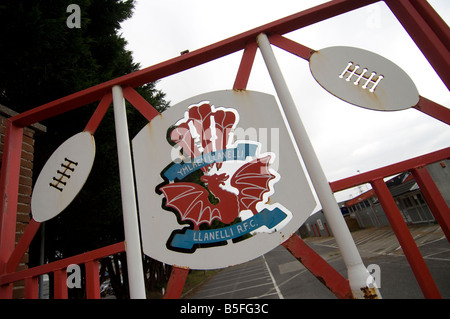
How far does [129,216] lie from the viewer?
133 cm

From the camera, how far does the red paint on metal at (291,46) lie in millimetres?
1483

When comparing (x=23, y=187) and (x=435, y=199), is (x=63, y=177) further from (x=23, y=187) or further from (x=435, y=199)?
(x=435, y=199)

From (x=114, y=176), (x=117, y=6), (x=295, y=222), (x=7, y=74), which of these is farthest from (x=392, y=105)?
(x=117, y=6)

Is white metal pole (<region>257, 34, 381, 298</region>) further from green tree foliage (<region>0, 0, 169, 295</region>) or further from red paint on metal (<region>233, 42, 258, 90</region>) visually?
green tree foliage (<region>0, 0, 169, 295</region>)

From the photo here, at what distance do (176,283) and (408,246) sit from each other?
108 cm

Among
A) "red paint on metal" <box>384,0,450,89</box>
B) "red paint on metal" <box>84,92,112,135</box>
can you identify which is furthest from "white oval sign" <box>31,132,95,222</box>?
"red paint on metal" <box>384,0,450,89</box>

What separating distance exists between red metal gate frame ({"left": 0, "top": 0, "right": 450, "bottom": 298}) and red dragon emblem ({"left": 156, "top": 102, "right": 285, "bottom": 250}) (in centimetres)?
19

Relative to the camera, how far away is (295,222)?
1167 mm

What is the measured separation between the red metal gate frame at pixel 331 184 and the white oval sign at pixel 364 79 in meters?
0.10

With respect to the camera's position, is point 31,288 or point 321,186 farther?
point 31,288

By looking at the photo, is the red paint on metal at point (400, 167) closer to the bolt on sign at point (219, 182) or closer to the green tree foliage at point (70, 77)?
the bolt on sign at point (219, 182)

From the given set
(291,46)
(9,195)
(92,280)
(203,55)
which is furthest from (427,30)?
(9,195)
